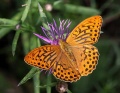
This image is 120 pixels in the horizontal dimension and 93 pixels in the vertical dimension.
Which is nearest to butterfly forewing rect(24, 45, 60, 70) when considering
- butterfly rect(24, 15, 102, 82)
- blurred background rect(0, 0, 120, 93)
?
butterfly rect(24, 15, 102, 82)

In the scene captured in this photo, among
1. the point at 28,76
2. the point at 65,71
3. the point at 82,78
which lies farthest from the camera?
the point at 82,78

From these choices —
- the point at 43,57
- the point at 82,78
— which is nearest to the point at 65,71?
the point at 43,57

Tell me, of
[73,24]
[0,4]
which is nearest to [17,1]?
[0,4]

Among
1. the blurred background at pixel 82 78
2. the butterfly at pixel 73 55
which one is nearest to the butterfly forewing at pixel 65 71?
the butterfly at pixel 73 55

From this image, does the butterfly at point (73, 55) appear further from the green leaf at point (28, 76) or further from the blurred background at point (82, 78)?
the blurred background at point (82, 78)

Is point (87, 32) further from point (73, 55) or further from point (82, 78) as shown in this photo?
point (82, 78)

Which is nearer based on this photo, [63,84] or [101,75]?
[63,84]

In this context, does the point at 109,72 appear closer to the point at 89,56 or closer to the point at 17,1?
the point at 17,1
